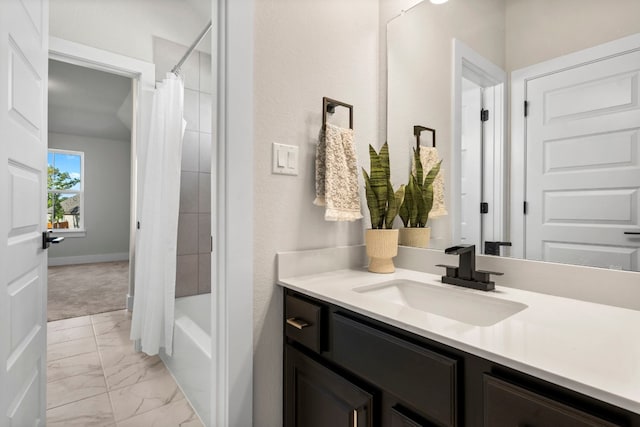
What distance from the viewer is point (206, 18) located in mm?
2594

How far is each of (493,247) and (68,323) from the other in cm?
349

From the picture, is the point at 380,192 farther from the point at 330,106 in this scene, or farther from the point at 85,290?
the point at 85,290

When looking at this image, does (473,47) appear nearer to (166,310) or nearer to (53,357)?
(166,310)

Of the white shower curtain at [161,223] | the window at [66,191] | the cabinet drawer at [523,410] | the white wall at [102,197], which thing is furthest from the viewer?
the white wall at [102,197]

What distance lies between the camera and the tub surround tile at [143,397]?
1.67 metres

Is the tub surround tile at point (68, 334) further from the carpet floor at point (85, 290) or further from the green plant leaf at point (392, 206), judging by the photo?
the green plant leaf at point (392, 206)

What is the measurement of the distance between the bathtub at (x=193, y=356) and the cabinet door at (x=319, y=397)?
0.49 metres

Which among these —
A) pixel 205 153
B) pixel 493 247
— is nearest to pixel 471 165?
pixel 493 247

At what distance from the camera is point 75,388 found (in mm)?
1877

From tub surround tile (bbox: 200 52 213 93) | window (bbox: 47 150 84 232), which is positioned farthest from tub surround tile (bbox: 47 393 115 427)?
window (bbox: 47 150 84 232)

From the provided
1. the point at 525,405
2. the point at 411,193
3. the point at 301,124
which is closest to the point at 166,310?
the point at 301,124

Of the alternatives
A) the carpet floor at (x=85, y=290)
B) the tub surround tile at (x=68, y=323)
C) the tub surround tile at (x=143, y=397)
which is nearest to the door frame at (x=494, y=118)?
the tub surround tile at (x=143, y=397)

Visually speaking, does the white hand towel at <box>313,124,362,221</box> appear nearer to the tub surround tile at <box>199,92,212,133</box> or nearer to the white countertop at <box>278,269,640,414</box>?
the white countertop at <box>278,269,640,414</box>

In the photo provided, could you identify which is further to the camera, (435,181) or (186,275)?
(186,275)
